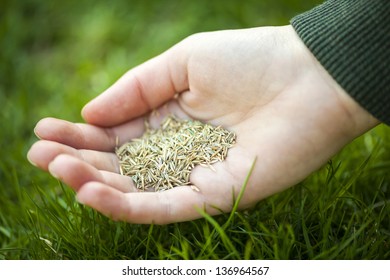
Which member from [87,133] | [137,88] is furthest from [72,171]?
[137,88]

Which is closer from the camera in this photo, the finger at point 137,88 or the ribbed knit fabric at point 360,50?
the ribbed knit fabric at point 360,50

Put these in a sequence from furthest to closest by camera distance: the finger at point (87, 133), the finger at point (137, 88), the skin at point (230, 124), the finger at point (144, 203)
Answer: the finger at point (137, 88)
the finger at point (87, 133)
the skin at point (230, 124)
the finger at point (144, 203)

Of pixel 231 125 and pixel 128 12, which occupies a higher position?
pixel 128 12

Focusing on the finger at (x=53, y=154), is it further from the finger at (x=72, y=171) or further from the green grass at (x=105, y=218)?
the green grass at (x=105, y=218)

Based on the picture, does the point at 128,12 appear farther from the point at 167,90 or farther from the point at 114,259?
the point at 114,259

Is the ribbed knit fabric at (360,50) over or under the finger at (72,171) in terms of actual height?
over

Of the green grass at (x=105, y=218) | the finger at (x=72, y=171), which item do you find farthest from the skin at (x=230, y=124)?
the green grass at (x=105, y=218)
